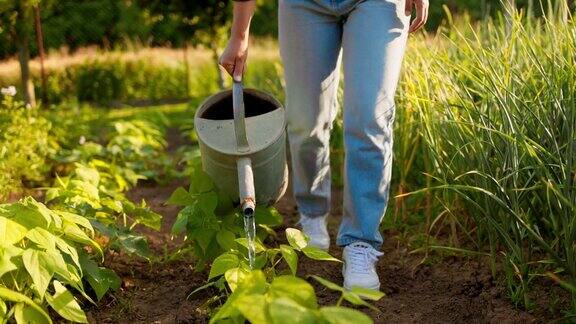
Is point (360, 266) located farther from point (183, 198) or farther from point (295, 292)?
point (295, 292)

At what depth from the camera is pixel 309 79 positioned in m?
2.64

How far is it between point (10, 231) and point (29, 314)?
200 millimetres

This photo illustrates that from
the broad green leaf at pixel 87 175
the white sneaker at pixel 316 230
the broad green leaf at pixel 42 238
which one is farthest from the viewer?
the broad green leaf at pixel 87 175

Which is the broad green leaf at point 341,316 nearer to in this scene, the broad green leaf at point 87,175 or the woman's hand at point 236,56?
the woman's hand at point 236,56

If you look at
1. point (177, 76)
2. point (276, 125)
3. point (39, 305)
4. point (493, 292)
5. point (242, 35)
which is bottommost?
point (177, 76)

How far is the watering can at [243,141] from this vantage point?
2559 mm

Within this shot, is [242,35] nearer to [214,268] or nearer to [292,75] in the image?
[292,75]

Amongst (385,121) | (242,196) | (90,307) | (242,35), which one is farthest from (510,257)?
(90,307)

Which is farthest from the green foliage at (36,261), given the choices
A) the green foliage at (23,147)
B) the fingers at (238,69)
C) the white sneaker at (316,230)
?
the green foliage at (23,147)

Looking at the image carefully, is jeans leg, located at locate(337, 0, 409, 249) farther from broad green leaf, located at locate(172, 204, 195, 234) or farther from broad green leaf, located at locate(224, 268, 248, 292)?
broad green leaf, located at locate(224, 268, 248, 292)

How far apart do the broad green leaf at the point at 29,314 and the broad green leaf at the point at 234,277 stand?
0.43 metres

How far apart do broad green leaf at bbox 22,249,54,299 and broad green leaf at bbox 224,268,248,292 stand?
1.32 feet

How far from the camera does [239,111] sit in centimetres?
252

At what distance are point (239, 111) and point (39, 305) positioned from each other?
801 millimetres
